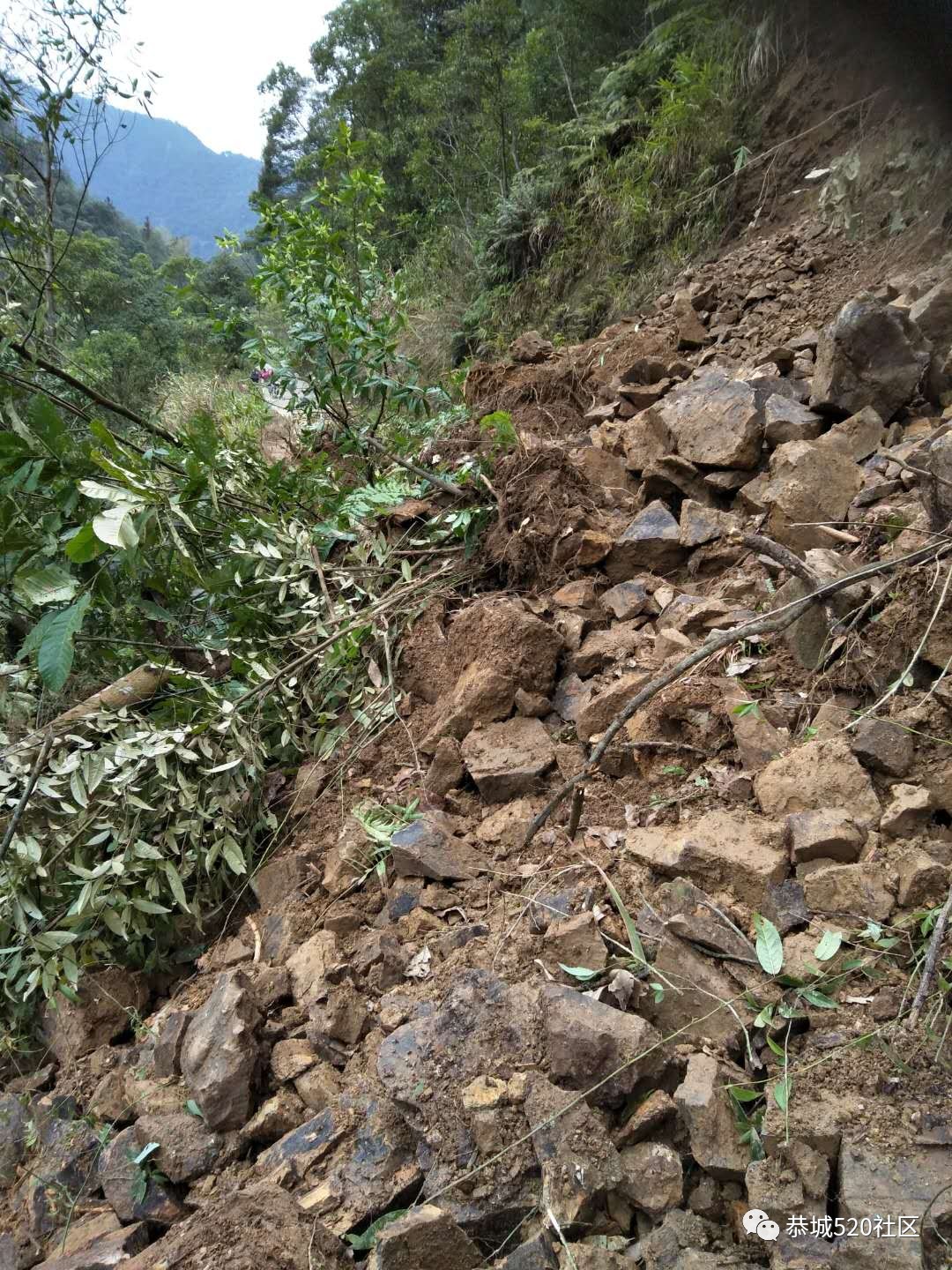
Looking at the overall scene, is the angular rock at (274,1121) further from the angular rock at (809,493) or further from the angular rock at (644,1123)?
the angular rock at (809,493)

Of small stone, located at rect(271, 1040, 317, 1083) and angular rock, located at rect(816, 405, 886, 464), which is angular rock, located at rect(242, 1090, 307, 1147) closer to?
small stone, located at rect(271, 1040, 317, 1083)

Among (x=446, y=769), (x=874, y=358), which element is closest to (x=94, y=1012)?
(x=446, y=769)

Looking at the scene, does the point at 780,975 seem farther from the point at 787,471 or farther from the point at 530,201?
the point at 530,201

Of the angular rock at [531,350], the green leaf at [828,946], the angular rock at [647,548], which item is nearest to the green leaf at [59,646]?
the angular rock at [647,548]

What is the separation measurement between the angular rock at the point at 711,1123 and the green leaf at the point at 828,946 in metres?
0.26

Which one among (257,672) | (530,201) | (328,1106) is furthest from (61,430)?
(530,201)

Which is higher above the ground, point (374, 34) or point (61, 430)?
point (374, 34)

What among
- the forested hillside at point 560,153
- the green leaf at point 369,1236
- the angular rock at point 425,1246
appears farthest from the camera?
the forested hillside at point 560,153

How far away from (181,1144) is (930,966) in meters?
1.44

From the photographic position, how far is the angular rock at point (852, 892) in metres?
1.47

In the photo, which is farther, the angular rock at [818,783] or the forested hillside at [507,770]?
the angular rock at [818,783]

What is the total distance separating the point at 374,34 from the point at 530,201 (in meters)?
13.3

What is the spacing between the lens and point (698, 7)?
0.71 metres

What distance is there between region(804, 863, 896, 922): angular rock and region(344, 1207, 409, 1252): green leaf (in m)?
0.87
